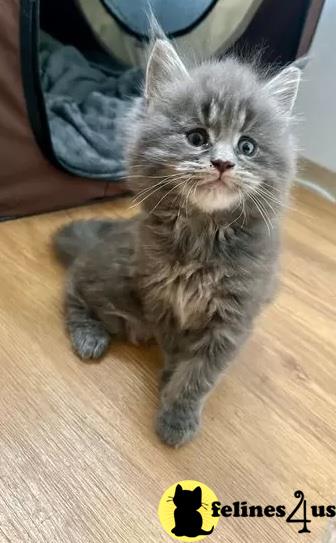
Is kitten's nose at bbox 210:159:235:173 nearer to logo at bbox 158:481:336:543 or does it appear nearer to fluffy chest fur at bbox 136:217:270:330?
fluffy chest fur at bbox 136:217:270:330

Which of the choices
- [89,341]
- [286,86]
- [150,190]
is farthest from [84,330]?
[286,86]

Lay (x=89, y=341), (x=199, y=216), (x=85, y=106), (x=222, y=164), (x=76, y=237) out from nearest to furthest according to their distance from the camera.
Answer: (x=222, y=164), (x=199, y=216), (x=89, y=341), (x=76, y=237), (x=85, y=106)

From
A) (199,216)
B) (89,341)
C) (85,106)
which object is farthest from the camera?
(85,106)

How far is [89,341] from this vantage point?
1.15m

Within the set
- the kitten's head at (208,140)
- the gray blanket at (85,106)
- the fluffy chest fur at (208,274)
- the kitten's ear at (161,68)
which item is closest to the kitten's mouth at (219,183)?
the kitten's head at (208,140)

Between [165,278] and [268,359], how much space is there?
36 cm

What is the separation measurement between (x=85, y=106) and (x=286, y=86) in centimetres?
108

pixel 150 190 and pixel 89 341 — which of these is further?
pixel 89 341

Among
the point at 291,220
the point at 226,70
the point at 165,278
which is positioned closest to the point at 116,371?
the point at 165,278

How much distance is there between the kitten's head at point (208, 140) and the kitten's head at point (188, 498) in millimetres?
481

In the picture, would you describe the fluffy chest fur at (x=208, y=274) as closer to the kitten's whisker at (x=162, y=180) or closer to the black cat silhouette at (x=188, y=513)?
the kitten's whisker at (x=162, y=180)

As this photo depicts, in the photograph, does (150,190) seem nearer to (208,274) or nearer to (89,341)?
(208,274)

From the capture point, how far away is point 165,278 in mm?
1042

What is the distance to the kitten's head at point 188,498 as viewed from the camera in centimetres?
90
